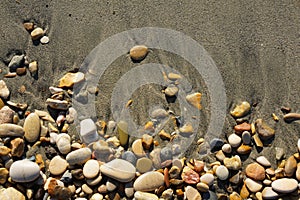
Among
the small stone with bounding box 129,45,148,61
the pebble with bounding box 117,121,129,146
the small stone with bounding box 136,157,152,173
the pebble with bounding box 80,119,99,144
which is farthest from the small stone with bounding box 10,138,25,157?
the small stone with bounding box 129,45,148,61

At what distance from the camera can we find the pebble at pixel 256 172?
10.8ft

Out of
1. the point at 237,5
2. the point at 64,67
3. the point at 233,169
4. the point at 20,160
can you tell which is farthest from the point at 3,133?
the point at 237,5

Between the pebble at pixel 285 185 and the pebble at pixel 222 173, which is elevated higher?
the pebble at pixel 222 173

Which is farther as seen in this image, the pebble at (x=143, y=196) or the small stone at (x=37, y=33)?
the small stone at (x=37, y=33)

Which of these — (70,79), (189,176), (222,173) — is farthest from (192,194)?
(70,79)

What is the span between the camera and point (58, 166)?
131 inches

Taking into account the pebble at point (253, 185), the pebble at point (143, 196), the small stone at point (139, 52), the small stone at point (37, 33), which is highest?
the small stone at point (37, 33)

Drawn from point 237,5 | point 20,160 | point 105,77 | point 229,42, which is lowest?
point 20,160

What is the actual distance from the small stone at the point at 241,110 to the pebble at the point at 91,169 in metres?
1.12

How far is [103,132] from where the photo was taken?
339 cm

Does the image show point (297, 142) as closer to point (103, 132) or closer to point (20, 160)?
point (103, 132)

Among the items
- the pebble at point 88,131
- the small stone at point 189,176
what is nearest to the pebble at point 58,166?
the pebble at point 88,131

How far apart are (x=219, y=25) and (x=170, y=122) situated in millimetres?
857

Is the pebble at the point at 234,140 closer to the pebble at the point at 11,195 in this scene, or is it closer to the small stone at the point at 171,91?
the small stone at the point at 171,91
